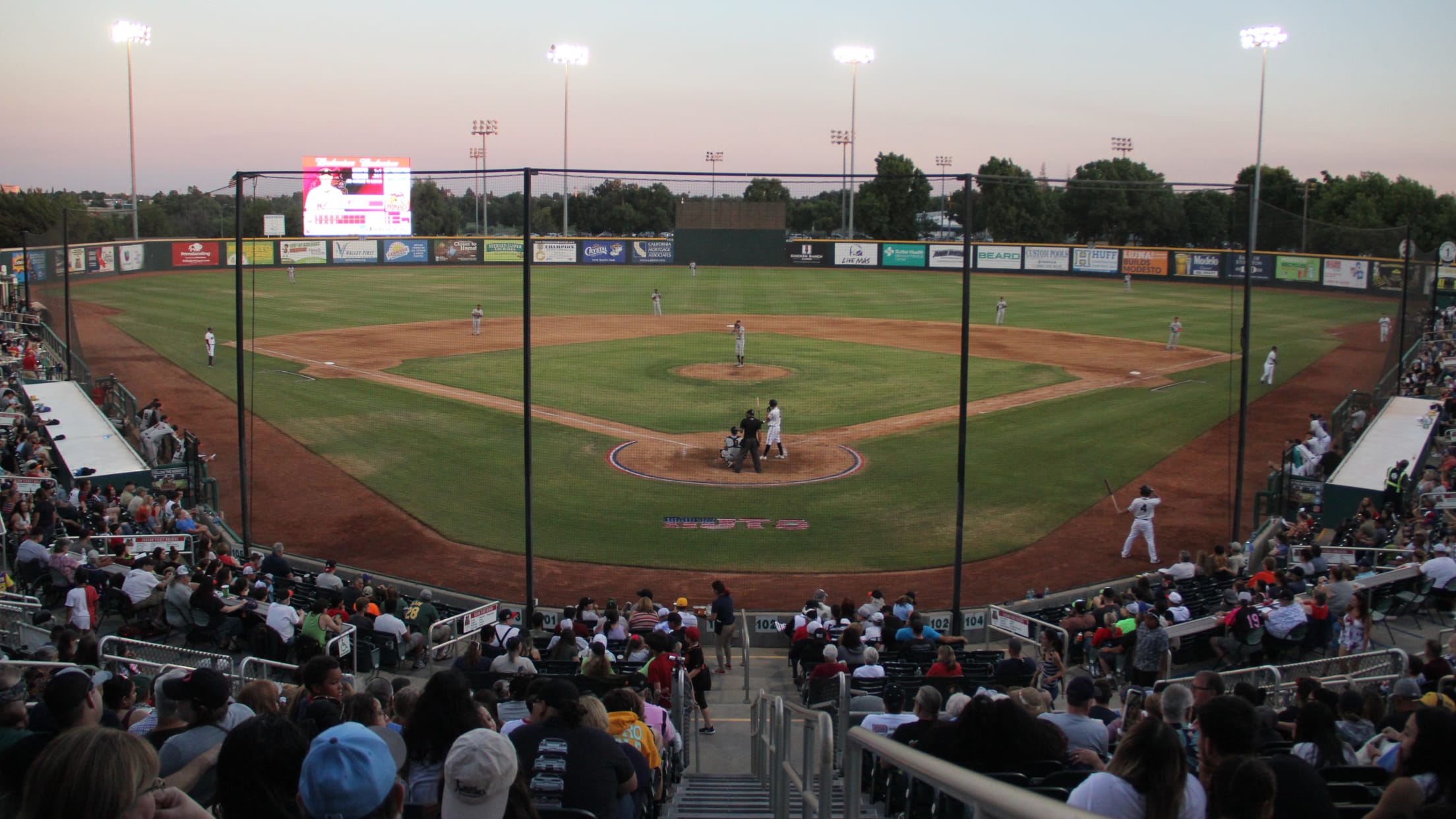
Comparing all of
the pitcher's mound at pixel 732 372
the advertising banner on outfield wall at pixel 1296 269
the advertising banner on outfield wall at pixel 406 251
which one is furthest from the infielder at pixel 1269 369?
the advertising banner on outfield wall at pixel 406 251

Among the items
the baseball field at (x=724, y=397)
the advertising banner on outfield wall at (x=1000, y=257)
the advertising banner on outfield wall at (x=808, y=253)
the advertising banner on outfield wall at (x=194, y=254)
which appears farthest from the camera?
the advertising banner on outfield wall at (x=1000, y=257)

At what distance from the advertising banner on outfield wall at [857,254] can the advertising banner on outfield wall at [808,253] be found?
761 mm

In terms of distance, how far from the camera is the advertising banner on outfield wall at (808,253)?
65.8 meters

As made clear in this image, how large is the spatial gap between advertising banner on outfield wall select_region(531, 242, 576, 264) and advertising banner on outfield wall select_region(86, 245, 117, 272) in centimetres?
2451

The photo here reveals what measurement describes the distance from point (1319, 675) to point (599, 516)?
13.2m

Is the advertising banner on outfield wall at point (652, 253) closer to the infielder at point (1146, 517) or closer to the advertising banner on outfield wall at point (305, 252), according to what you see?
the advertising banner on outfield wall at point (305, 252)

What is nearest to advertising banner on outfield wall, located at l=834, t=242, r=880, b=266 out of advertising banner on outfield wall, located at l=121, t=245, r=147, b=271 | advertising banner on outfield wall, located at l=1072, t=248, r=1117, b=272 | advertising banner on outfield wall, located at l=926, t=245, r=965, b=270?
advertising banner on outfield wall, located at l=926, t=245, r=965, b=270

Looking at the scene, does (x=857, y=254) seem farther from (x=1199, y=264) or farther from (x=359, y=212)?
(x=359, y=212)

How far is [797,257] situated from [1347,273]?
104 ft

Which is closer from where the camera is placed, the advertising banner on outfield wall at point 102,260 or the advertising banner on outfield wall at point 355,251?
the advertising banner on outfield wall at point 102,260

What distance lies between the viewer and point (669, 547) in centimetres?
1942

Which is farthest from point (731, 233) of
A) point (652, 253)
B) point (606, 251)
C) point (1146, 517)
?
point (1146, 517)

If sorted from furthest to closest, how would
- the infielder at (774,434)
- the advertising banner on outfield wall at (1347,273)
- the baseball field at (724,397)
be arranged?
1. the advertising banner on outfield wall at (1347,273)
2. the infielder at (774,434)
3. the baseball field at (724,397)

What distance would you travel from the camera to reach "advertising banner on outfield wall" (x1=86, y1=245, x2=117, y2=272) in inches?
2339
